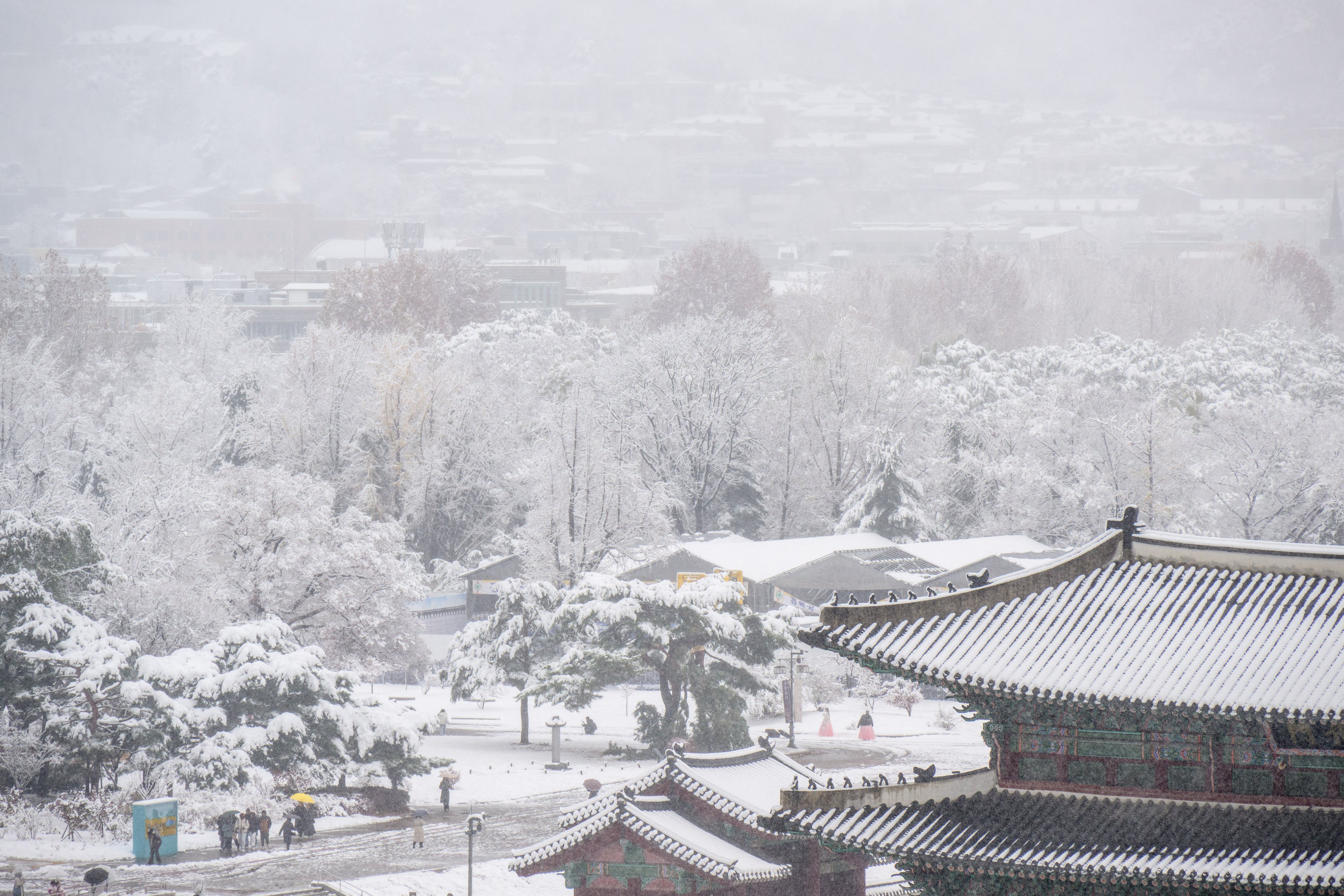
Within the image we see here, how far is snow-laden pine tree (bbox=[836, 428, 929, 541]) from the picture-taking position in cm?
7344

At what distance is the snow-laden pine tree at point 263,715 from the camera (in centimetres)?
4122

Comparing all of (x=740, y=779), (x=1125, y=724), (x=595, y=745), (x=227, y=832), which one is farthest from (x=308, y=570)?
(x=1125, y=724)

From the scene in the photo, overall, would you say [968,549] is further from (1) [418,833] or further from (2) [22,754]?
(2) [22,754]

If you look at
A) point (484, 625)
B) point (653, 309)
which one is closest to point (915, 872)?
point (484, 625)

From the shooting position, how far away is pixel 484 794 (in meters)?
45.7

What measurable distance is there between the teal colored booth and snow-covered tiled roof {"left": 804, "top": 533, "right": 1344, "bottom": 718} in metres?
25.3

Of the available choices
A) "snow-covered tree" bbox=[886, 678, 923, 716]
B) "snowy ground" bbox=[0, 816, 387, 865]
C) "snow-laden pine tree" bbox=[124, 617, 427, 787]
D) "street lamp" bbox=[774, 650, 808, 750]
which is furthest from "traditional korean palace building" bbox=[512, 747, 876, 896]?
"snow-covered tree" bbox=[886, 678, 923, 716]

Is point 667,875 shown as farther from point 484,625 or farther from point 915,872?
point 484,625

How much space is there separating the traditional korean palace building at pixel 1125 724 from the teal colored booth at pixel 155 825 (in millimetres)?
23891

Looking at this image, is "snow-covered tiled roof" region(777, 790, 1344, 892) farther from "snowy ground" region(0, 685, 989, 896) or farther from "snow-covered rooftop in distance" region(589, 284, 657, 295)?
"snow-covered rooftop in distance" region(589, 284, 657, 295)

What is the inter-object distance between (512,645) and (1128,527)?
34.7m

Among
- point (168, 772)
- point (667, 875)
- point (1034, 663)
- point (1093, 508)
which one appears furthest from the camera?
point (1093, 508)

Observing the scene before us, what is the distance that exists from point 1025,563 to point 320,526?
28552 mm

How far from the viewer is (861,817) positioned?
18.9 m
